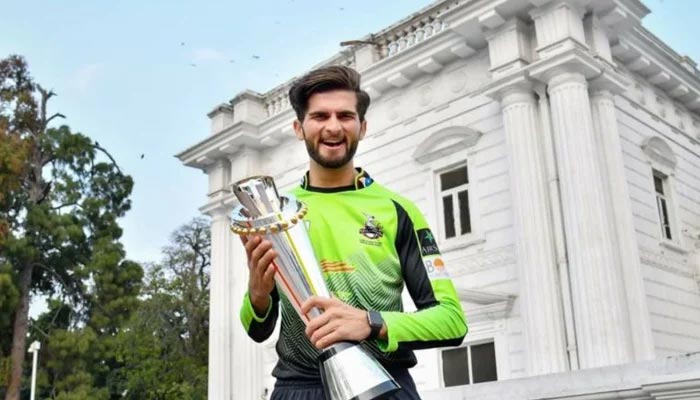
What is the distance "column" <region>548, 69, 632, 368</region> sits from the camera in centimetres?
1051

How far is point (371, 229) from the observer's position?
1.99 metres

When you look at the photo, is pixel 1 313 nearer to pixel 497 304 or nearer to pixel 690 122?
pixel 497 304

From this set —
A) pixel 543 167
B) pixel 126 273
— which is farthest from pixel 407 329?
pixel 126 273

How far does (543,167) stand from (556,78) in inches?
53.1

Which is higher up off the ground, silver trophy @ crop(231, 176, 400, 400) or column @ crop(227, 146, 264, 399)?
column @ crop(227, 146, 264, 399)

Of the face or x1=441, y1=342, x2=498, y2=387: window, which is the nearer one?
the face

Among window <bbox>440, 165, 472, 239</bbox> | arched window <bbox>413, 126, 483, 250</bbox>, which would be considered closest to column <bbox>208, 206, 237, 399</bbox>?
arched window <bbox>413, 126, 483, 250</bbox>

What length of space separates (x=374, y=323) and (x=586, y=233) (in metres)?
9.82

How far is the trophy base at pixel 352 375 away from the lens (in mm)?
1578

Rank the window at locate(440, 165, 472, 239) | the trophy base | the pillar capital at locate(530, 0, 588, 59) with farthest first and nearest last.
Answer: the window at locate(440, 165, 472, 239), the pillar capital at locate(530, 0, 588, 59), the trophy base

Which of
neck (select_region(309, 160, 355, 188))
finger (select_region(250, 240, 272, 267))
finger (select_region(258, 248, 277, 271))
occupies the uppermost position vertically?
neck (select_region(309, 160, 355, 188))

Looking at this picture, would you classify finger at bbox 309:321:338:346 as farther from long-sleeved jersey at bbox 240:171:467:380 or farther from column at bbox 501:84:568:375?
column at bbox 501:84:568:375

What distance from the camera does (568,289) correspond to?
11.0m

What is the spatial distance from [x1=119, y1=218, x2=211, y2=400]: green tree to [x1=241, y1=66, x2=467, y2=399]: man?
2272 centimetres
